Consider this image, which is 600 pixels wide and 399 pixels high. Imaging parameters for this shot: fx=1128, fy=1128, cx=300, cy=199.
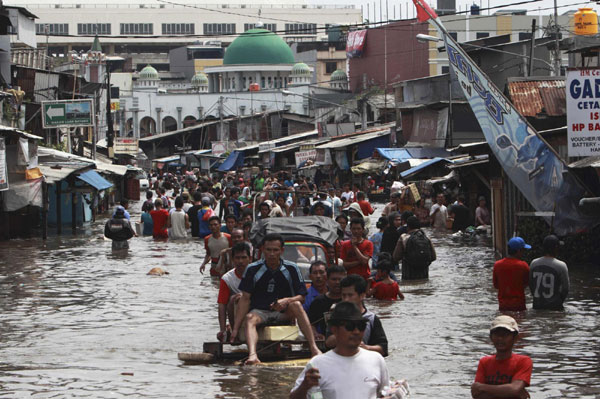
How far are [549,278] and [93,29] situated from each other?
484 feet

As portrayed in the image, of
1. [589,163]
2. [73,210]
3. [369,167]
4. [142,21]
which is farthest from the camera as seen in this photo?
[142,21]

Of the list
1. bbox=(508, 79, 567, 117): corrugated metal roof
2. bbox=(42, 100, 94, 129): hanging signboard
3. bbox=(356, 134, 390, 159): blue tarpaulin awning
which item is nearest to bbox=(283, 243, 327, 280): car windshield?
bbox=(508, 79, 567, 117): corrugated metal roof

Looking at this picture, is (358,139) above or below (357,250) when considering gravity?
above

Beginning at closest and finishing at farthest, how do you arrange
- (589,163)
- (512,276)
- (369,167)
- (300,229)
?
1. (512,276)
2. (300,229)
3. (589,163)
4. (369,167)

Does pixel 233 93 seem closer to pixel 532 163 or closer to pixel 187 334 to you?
pixel 532 163

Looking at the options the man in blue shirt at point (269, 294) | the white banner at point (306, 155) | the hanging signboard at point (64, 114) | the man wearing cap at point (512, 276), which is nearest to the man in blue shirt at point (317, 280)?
the man in blue shirt at point (269, 294)

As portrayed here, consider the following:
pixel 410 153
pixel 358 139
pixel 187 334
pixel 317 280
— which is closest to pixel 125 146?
pixel 358 139

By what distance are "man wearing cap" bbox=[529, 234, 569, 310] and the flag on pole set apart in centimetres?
637

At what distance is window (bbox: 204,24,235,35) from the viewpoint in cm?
15738

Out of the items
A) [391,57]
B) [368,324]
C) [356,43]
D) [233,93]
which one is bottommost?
[368,324]

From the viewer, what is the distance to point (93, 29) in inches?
6102

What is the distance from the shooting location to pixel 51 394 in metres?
9.77

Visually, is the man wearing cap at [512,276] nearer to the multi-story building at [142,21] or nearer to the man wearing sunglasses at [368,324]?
the man wearing sunglasses at [368,324]

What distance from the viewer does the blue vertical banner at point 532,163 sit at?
17.0 metres
